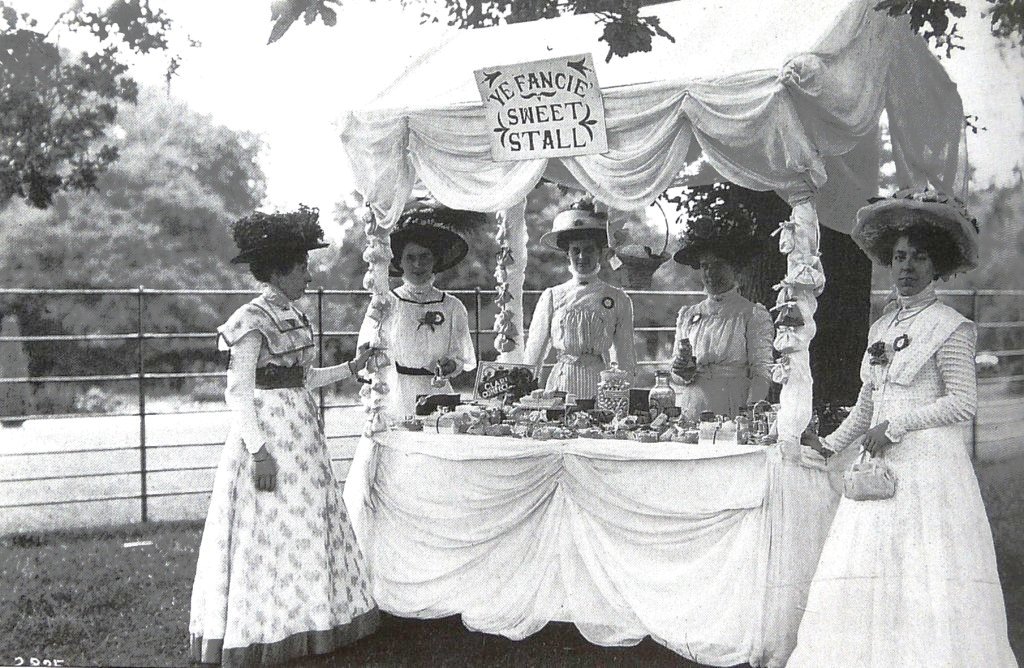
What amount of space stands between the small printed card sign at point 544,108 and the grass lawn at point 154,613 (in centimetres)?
238

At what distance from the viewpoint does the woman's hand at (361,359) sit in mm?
4823

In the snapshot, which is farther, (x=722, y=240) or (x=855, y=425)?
(x=722, y=240)

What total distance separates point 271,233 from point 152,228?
1096 centimetres

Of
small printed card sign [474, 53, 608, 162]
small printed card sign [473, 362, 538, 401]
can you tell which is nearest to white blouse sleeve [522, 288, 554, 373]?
small printed card sign [473, 362, 538, 401]

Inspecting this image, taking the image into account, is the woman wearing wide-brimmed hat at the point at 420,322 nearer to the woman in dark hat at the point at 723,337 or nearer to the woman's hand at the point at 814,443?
the woman in dark hat at the point at 723,337

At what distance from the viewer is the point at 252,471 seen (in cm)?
420

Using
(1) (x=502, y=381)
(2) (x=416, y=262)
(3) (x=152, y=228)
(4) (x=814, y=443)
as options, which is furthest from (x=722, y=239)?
(3) (x=152, y=228)

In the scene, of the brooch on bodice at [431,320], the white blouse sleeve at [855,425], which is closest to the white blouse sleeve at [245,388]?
the brooch on bodice at [431,320]

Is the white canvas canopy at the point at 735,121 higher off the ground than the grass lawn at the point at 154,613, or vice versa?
the white canvas canopy at the point at 735,121

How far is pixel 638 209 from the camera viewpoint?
463 cm

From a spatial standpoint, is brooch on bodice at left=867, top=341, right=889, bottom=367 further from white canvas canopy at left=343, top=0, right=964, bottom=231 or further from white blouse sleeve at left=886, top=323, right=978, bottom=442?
white canvas canopy at left=343, top=0, right=964, bottom=231

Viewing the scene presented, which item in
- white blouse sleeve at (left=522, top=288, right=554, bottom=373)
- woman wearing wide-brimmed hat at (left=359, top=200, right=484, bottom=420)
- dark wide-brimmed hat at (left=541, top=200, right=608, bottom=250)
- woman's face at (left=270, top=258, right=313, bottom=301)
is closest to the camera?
woman's face at (left=270, top=258, right=313, bottom=301)

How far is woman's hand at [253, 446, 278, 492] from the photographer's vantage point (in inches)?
164

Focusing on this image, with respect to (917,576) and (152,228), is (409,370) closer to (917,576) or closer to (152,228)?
(917,576)
